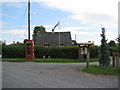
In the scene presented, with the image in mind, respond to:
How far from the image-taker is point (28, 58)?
77.3ft

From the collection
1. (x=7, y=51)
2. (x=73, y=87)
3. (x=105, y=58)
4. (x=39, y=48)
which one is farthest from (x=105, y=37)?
(x=7, y=51)

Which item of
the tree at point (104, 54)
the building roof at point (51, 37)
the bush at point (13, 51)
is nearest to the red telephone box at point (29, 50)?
the bush at point (13, 51)

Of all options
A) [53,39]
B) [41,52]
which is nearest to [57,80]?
[41,52]

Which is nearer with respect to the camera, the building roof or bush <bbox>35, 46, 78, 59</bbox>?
bush <bbox>35, 46, 78, 59</bbox>

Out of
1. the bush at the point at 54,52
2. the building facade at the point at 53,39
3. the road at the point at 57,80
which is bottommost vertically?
the road at the point at 57,80

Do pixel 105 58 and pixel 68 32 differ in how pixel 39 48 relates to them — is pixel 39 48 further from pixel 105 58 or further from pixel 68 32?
pixel 68 32

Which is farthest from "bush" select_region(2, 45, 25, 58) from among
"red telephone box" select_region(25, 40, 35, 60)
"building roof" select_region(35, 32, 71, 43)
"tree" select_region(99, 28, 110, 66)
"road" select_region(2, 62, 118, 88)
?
"building roof" select_region(35, 32, 71, 43)

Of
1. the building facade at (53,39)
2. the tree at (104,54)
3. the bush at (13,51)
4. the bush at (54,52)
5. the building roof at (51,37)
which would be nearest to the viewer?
the tree at (104,54)

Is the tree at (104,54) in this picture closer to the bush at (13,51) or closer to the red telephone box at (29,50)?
the red telephone box at (29,50)

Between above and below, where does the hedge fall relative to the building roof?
below

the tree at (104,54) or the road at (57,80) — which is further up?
the tree at (104,54)

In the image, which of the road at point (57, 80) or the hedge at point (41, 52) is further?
the hedge at point (41, 52)

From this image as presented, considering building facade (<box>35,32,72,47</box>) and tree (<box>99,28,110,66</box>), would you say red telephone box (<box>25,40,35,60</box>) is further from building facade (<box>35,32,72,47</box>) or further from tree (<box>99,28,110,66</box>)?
building facade (<box>35,32,72,47</box>)

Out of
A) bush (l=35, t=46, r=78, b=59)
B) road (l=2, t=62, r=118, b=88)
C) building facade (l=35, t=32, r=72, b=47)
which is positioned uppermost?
building facade (l=35, t=32, r=72, b=47)
